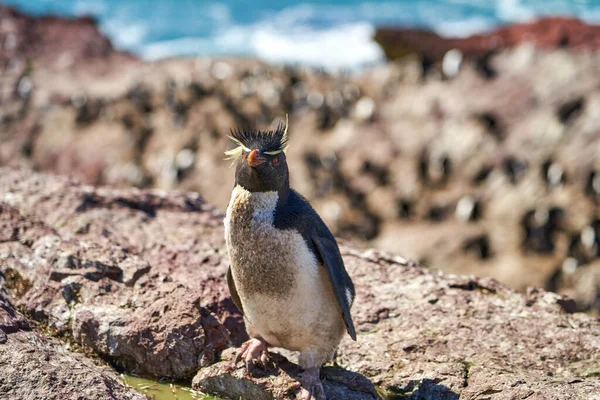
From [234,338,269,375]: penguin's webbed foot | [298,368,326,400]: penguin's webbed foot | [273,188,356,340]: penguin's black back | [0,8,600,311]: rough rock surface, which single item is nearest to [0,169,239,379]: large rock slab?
[234,338,269,375]: penguin's webbed foot

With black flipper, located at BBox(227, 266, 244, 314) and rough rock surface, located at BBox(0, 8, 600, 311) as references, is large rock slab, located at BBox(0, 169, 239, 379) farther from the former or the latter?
rough rock surface, located at BBox(0, 8, 600, 311)

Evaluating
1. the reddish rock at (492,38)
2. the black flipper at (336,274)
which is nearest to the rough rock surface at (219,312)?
the black flipper at (336,274)

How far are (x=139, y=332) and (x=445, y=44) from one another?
30.2m

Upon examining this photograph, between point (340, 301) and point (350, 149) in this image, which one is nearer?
point (340, 301)

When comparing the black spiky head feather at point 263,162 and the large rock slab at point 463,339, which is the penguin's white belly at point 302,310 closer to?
the black spiky head feather at point 263,162

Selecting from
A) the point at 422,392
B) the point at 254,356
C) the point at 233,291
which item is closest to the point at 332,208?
the point at 233,291

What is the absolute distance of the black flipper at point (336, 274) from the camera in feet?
15.2

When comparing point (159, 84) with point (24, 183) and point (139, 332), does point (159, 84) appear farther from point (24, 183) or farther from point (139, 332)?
point (139, 332)

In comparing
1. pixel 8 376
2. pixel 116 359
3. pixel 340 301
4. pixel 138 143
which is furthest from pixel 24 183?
pixel 138 143

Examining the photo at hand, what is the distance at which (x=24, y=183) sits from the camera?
7.22 meters

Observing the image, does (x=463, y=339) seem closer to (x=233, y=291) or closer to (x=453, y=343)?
(x=453, y=343)

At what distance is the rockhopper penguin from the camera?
180 inches

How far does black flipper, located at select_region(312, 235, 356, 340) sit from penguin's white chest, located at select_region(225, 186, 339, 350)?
0.09 metres

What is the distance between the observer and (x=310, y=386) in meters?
4.61
